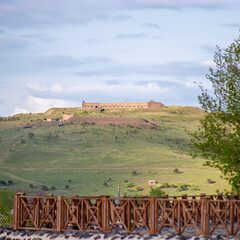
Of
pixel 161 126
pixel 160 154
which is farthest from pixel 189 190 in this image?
pixel 161 126

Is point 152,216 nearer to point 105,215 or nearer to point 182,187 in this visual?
point 105,215

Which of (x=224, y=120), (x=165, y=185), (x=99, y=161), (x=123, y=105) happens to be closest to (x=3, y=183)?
(x=99, y=161)

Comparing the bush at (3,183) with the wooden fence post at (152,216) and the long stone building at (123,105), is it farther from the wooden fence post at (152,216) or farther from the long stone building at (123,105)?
the long stone building at (123,105)

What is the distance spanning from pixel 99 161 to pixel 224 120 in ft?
200

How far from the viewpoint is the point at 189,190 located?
7181cm

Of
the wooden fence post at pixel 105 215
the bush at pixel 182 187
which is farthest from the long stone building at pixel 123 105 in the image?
the wooden fence post at pixel 105 215

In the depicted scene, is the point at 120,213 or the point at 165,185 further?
the point at 165,185

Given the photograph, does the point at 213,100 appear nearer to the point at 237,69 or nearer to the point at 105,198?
the point at 237,69

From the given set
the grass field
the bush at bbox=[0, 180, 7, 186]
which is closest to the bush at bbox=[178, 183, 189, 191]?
the grass field

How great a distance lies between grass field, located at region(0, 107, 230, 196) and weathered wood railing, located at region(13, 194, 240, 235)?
4360cm

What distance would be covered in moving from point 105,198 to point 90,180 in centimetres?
5766

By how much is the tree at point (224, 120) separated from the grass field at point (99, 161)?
34479 mm

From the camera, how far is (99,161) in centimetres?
8869

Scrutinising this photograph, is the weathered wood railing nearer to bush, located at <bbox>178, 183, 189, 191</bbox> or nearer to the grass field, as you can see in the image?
the grass field
